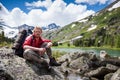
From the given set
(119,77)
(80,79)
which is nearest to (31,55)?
(119,77)

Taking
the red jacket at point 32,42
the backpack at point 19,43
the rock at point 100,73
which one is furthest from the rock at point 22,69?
the rock at point 100,73

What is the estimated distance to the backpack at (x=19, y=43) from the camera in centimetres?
1324

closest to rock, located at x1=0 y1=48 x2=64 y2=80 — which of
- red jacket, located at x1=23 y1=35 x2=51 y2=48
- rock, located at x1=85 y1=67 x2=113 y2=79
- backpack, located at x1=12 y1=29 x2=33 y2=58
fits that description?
backpack, located at x1=12 y1=29 x2=33 y2=58

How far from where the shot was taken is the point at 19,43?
43.7ft

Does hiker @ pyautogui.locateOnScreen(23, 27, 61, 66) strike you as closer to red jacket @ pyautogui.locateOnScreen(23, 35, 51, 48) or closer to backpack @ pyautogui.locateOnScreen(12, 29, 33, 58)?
red jacket @ pyautogui.locateOnScreen(23, 35, 51, 48)

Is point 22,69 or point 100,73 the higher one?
point 22,69

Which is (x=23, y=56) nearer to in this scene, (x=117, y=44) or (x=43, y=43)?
(x=43, y=43)

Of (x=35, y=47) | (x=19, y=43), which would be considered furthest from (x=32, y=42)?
(x=19, y=43)

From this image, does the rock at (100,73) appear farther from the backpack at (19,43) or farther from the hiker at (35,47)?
the hiker at (35,47)

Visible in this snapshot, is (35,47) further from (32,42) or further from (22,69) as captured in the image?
(22,69)

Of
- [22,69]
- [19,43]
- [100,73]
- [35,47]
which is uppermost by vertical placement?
[19,43]

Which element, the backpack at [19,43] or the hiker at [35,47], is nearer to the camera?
the hiker at [35,47]

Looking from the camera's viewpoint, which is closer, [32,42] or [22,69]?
[22,69]

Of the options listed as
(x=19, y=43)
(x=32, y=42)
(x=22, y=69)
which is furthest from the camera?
(x=19, y=43)
